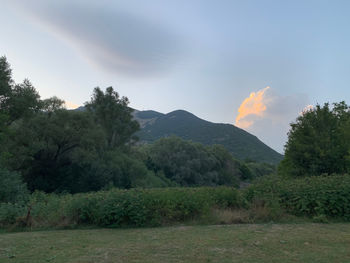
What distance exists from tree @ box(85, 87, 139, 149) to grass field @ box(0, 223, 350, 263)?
2767 cm

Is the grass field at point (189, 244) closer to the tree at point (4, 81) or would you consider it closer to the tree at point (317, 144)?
the tree at point (317, 144)

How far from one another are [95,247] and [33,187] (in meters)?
20.3

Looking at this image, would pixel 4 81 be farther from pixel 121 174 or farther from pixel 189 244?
pixel 189 244

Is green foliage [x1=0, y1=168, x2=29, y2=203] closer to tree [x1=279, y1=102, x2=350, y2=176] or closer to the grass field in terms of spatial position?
the grass field

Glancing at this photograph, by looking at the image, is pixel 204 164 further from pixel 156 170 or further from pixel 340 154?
pixel 340 154

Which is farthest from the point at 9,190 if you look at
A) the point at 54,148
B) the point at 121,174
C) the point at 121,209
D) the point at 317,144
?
the point at 317,144

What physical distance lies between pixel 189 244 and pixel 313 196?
4.49 meters

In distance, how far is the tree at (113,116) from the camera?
110ft

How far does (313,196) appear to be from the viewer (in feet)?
24.7

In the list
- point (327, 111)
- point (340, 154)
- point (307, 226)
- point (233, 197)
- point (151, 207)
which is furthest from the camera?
point (327, 111)

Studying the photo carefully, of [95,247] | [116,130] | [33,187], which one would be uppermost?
[116,130]

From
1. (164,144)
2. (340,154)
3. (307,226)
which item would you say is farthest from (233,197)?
(164,144)

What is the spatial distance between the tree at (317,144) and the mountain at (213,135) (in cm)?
7760

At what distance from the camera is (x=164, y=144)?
52750 millimetres
